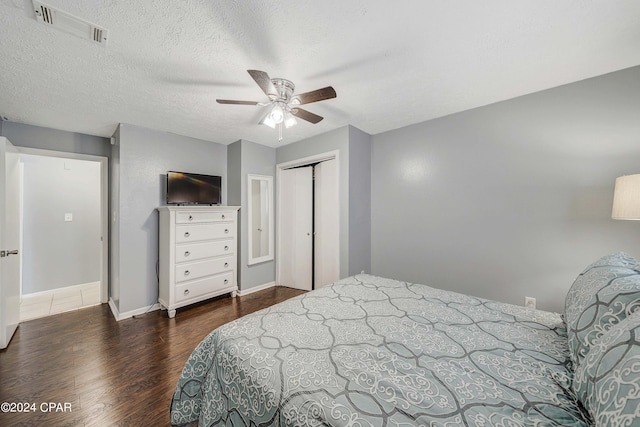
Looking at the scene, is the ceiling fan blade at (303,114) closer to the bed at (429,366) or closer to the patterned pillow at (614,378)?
the bed at (429,366)

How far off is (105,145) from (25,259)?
80.1 inches

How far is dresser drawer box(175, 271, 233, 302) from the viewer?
9.45ft

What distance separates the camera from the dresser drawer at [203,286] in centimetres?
288

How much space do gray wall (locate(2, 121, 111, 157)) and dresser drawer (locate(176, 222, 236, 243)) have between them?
5.47ft

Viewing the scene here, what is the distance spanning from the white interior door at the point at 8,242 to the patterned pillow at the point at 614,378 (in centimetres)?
384


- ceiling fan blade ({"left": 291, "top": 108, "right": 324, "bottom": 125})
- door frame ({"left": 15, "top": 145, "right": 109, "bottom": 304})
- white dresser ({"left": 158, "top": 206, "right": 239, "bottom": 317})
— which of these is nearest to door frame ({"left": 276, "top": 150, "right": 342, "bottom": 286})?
white dresser ({"left": 158, "top": 206, "right": 239, "bottom": 317})

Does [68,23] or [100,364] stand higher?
[68,23]

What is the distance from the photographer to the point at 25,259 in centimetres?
333

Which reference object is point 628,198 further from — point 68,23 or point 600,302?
point 68,23

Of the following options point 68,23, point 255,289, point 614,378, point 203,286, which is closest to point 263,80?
point 68,23

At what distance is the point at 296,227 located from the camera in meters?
3.78

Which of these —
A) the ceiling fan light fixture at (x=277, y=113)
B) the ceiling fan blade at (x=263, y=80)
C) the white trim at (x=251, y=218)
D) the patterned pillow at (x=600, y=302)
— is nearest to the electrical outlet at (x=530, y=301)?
the patterned pillow at (x=600, y=302)

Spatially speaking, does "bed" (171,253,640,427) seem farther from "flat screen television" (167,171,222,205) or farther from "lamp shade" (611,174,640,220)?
"flat screen television" (167,171,222,205)

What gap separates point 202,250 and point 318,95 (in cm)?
247
